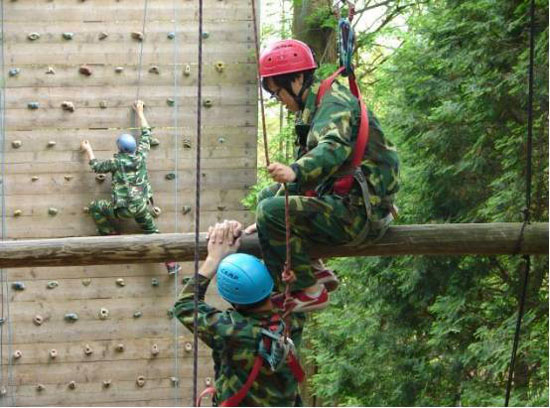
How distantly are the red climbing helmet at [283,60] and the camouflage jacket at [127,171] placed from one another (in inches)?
248

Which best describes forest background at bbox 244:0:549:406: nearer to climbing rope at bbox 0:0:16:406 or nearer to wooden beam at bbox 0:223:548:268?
wooden beam at bbox 0:223:548:268

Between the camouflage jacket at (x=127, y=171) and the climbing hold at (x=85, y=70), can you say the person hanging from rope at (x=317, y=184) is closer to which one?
the camouflage jacket at (x=127, y=171)

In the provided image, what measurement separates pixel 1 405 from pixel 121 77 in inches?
136

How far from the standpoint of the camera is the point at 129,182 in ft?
37.1

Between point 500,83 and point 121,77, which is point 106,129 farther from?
point 500,83

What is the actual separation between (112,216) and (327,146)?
22.4 feet

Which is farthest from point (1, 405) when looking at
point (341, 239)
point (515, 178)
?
point (341, 239)

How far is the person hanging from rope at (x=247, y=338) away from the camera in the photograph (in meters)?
4.60

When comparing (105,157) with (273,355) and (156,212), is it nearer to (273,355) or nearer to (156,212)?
(156,212)

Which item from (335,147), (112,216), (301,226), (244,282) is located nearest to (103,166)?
(112,216)

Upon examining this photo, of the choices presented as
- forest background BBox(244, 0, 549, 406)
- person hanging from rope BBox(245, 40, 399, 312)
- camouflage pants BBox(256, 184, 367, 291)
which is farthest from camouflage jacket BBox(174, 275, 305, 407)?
forest background BBox(244, 0, 549, 406)

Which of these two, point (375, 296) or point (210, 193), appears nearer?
point (375, 296)

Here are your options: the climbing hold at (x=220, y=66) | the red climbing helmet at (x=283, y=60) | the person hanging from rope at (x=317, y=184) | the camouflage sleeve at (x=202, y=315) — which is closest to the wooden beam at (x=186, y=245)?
the person hanging from rope at (x=317, y=184)

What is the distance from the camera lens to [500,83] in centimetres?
834
